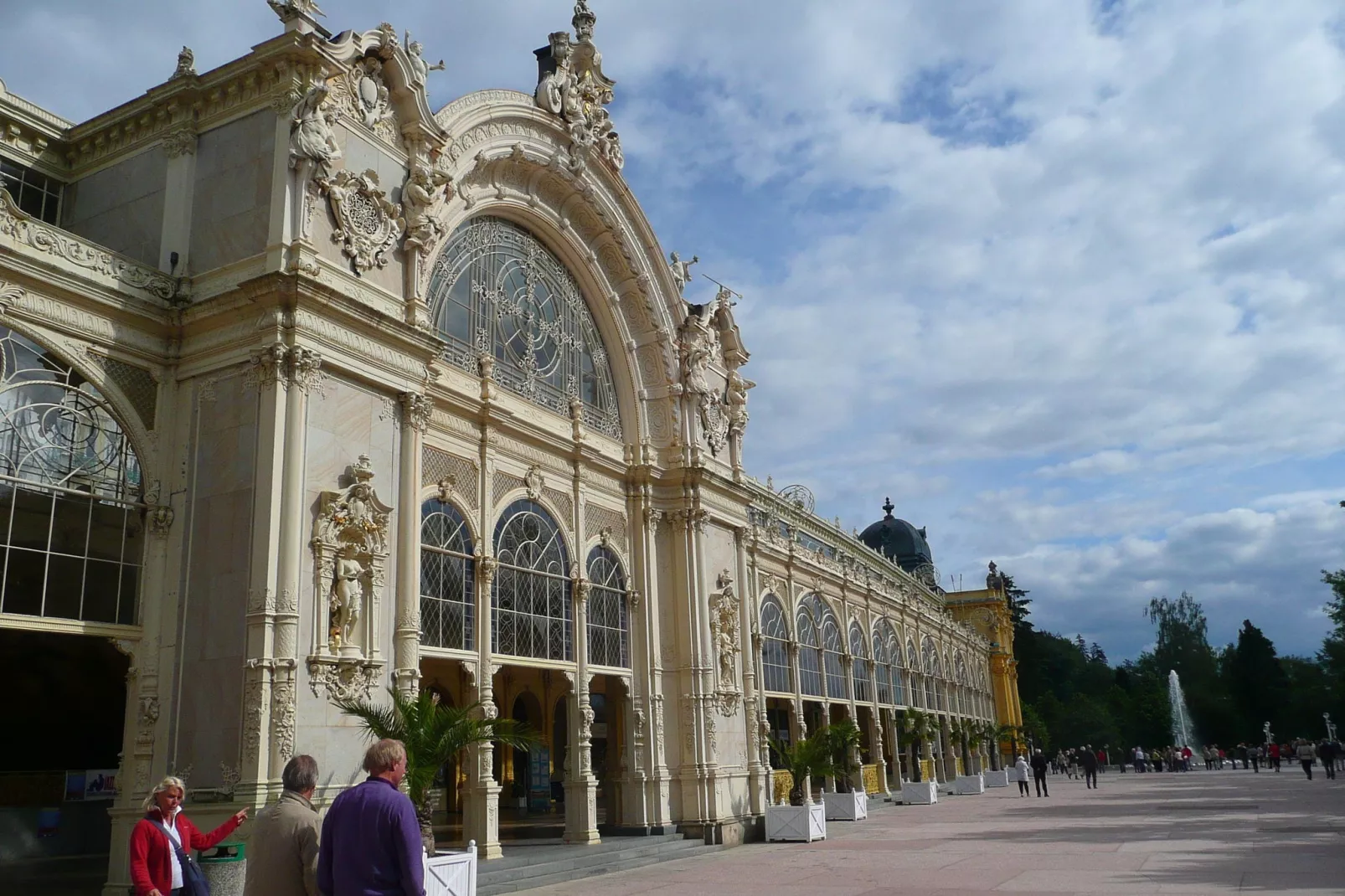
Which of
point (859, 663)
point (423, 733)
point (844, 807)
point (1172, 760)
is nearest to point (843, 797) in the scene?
point (844, 807)

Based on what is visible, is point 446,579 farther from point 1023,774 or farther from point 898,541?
point 898,541

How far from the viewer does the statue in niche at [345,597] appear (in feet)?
50.7

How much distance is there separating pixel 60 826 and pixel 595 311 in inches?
650

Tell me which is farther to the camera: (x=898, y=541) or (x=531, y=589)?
(x=898, y=541)

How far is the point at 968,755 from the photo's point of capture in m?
58.5

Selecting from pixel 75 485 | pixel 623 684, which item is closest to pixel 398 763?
pixel 75 485

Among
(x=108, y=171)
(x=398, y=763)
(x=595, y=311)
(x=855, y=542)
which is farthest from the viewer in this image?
(x=855, y=542)

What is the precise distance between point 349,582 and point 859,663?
3129 cm

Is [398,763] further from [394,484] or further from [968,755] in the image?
[968,755]

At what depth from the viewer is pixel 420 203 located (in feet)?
60.4

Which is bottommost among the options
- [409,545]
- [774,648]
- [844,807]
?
[844,807]

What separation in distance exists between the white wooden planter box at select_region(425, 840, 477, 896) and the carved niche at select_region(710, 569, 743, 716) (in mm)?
13198

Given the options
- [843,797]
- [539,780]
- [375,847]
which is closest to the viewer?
[375,847]

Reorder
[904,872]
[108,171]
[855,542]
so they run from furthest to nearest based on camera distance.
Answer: [855,542], [108,171], [904,872]
